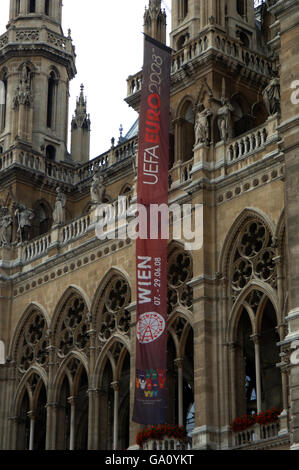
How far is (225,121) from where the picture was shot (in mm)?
35875

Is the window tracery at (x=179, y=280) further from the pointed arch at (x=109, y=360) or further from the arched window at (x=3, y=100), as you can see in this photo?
the arched window at (x=3, y=100)

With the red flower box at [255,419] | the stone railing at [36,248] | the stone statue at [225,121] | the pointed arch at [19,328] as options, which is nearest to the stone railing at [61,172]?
the stone railing at [36,248]

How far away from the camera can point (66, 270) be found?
39.9 m

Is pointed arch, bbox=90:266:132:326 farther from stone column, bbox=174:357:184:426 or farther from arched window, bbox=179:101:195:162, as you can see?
arched window, bbox=179:101:195:162

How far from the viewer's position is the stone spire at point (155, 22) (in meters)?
41.4

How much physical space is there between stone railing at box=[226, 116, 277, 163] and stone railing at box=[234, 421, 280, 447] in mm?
8398

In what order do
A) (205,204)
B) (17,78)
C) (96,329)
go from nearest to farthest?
(205,204)
(96,329)
(17,78)

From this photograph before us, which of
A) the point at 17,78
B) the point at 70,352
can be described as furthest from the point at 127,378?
the point at 17,78

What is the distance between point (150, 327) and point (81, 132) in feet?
61.9

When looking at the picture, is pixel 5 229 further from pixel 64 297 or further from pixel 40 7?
pixel 40 7

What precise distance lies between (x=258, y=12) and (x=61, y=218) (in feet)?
47.4

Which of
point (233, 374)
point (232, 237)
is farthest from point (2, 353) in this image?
point (233, 374)

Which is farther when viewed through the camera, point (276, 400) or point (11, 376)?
point (11, 376)

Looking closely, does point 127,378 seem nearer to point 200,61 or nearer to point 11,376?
point 11,376
